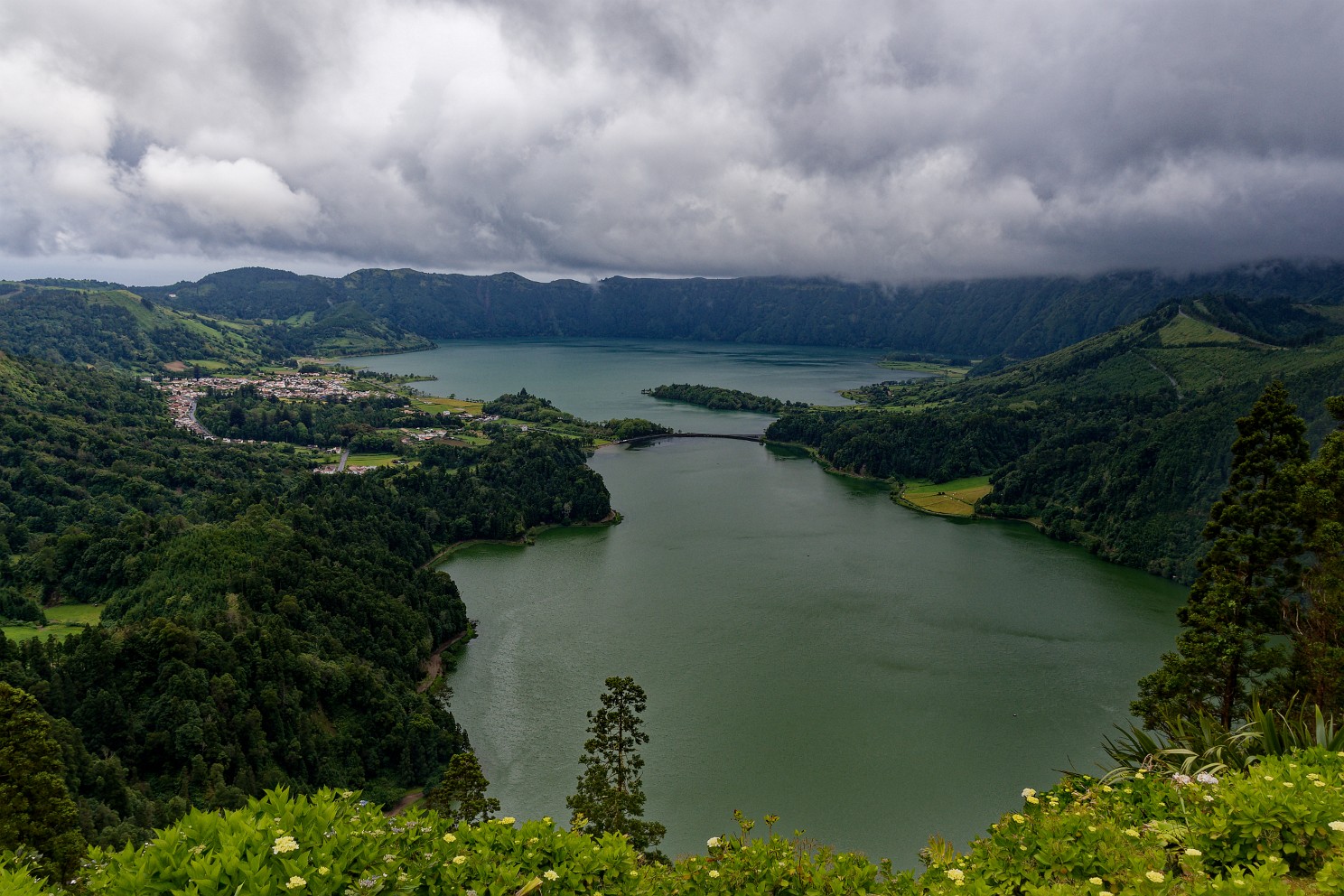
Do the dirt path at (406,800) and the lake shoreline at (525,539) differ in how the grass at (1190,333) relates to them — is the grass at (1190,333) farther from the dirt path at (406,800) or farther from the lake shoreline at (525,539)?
the dirt path at (406,800)

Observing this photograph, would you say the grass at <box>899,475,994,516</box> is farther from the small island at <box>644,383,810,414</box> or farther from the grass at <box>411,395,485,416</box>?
the grass at <box>411,395,485,416</box>

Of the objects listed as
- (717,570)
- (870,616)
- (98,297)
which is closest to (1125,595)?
(870,616)

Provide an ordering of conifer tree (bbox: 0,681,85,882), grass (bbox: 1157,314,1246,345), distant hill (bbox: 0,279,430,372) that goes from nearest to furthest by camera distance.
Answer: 1. conifer tree (bbox: 0,681,85,882)
2. grass (bbox: 1157,314,1246,345)
3. distant hill (bbox: 0,279,430,372)

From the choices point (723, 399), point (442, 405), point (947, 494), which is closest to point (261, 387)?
point (442, 405)

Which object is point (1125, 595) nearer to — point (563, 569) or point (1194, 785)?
point (563, 569)

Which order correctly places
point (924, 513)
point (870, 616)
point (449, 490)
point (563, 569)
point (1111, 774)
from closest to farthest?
point (1111, 774) → point (870, 616) → point (563, 569) → point (449, 490) → point (924, 513)

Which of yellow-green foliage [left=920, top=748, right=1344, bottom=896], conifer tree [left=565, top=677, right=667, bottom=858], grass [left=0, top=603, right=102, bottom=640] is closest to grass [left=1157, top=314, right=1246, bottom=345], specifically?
conifer tree [left=565, top=677, right=667, bottom=858]

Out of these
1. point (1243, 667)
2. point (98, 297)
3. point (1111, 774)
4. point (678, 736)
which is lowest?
point (678, 736)

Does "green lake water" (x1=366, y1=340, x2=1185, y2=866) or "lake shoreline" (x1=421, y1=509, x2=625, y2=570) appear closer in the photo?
"green lake water" (x1=366, y1=340, x2=1185, y2=866)
